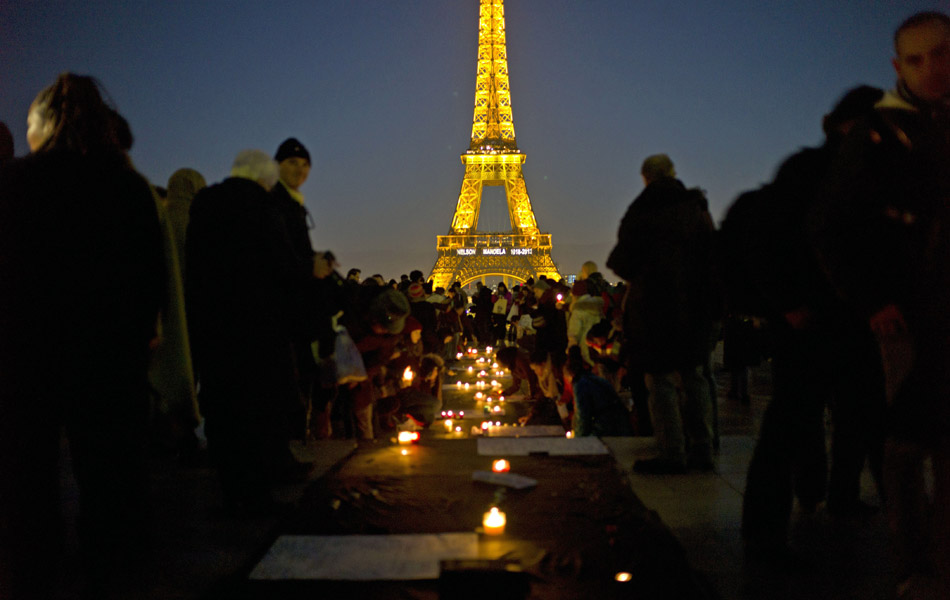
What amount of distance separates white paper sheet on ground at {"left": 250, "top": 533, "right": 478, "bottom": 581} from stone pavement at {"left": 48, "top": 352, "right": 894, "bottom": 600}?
12 cm

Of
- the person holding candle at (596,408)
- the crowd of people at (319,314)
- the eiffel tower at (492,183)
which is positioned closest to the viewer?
the crowd of people at (319,314)

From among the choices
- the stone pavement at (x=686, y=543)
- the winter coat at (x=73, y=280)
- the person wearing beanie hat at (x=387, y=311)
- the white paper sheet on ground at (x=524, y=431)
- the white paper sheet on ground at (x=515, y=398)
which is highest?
the winter coat at (x=73, y=280)

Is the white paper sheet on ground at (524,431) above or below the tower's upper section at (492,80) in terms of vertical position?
below

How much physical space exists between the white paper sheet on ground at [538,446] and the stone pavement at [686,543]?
1.04 feet

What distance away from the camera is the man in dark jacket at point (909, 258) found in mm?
2191

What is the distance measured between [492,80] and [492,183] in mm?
6431

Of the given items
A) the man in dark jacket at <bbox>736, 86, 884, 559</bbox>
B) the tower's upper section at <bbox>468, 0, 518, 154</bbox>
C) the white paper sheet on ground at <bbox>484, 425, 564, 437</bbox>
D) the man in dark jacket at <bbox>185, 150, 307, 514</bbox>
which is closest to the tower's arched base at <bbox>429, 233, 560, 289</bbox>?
the tower's upper section at <bbox>468, 0, 518, 154</bbox>

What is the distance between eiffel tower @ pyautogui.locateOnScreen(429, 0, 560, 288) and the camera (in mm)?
42844

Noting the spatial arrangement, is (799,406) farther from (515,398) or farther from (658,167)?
(515,398)

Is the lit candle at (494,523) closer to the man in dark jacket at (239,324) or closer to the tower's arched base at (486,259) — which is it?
the man in dark jacket at (239,324)

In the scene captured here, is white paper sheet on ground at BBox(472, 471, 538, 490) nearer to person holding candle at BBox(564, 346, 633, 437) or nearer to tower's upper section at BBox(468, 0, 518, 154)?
person holding candle at BBox(564, 346, 633, 437)

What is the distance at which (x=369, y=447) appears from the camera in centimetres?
512

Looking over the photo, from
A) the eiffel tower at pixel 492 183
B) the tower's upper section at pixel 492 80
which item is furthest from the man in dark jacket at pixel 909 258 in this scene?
the tower's upper section at pixel 492 80

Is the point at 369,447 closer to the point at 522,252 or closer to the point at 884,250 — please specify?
the point at 884,250
